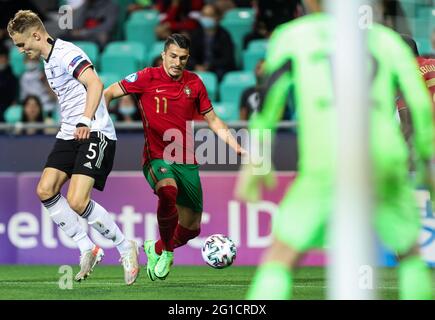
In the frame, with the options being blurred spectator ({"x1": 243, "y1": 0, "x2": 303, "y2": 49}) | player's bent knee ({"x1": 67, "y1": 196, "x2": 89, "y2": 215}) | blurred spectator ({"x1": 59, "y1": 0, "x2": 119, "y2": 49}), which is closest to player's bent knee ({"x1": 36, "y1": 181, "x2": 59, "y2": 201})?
player's bent knee ({"x1": 67, "y1": 196, "x2": 89, "y2": 215})

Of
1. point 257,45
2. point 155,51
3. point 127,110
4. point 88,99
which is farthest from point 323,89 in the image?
point 155,51

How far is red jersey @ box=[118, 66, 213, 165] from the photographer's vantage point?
9477 mm

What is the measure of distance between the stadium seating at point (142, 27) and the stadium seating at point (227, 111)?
6.98 ft

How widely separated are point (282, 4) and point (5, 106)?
357 centimetres

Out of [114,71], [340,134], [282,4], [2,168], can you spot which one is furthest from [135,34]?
[340,134]

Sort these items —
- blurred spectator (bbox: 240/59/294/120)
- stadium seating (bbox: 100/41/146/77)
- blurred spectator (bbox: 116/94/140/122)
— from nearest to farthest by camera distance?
blurred spectator (bbox: 240/59/294/120) → blurred spectator (bbox: 116/94/140/122) → stadium seating (bbox: 100/41/146/77)

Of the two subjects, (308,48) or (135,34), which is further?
(135,34)

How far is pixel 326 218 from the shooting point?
483 cm

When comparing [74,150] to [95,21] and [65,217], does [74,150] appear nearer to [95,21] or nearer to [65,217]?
[65,217]

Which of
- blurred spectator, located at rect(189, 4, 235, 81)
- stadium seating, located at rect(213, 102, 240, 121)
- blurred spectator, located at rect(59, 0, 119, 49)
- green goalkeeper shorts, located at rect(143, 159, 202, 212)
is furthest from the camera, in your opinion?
blurred spectator, located at rect(59, 0, 119, 49)

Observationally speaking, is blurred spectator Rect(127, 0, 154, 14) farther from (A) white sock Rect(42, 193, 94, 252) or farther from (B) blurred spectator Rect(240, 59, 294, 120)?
(A) white sock Rect(42, 193, 94, 252)

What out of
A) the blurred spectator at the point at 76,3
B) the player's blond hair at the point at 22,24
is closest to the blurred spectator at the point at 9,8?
the blurred spectator at the point at 76,3

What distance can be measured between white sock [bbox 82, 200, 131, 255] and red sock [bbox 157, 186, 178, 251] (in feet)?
1.15
